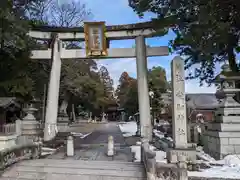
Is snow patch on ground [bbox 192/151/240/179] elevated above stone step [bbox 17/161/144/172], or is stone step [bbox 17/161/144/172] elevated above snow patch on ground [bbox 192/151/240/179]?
stone step [bbox 17/161/144/172]

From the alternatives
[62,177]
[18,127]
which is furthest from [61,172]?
[18,127]

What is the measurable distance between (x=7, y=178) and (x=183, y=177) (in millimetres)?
5406

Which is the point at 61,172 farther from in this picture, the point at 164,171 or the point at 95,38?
the point at 95,38

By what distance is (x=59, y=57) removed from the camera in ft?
68.2

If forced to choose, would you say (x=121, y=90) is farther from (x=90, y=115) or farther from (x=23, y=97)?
(x=23, y=97)

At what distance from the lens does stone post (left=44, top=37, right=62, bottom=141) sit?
1950 cm

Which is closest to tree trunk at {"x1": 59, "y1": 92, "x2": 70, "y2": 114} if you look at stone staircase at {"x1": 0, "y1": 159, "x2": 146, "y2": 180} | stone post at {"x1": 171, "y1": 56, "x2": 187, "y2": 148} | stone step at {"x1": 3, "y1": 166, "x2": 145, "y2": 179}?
stone post at {"x1": 171, "y1": 56, "x2": 187, "y2": 148}

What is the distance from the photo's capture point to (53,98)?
20.1m

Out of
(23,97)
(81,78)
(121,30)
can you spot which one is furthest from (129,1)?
(81,78)

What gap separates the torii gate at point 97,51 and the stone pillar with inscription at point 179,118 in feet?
26.2

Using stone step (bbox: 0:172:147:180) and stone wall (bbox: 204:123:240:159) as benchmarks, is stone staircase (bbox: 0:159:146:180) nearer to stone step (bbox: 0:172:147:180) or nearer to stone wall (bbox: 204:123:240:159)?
stone step (bbox: 0:172:147:180)

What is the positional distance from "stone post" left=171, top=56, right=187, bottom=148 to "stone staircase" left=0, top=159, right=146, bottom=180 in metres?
2.45

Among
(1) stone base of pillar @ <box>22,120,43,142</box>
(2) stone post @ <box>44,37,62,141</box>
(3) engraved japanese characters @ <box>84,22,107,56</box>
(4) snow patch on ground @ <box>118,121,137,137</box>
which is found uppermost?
(3) engraved japanese characters @ <box>84,22,107,56</box>

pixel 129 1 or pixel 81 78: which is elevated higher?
pixel 129 1
